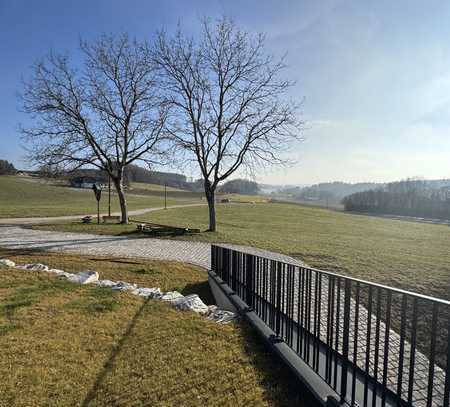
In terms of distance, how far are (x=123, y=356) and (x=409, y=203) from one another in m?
73.5

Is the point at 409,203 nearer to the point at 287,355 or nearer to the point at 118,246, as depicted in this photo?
the point at 118,246

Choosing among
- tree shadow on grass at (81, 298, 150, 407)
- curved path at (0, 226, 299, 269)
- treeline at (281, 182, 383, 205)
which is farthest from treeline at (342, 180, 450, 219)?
tree shadow on grass at (81, 298, 150, 407)

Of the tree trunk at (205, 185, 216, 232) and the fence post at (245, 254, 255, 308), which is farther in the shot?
the tree trunk at (205, 185, 216, 232)

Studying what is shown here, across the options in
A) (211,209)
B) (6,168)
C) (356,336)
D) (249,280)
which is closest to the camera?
(356,336)

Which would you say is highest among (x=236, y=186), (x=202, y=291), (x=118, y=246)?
(x=236, y=186)

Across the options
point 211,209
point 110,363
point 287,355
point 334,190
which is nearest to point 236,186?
point 211,209

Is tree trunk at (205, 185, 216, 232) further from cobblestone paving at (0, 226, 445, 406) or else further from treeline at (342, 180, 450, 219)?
treeline at (342, 180, 450, 219)

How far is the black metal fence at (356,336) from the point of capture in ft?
6.09

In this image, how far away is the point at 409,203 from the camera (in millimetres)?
62750

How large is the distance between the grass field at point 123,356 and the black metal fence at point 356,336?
407 millimetres

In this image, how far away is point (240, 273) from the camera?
198 inches

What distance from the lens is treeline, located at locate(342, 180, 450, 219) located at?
5559cm

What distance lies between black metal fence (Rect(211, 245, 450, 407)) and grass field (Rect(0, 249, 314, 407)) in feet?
1.34

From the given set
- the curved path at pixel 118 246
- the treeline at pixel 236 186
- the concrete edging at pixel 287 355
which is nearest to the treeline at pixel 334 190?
the treeline at pixel 236 186
